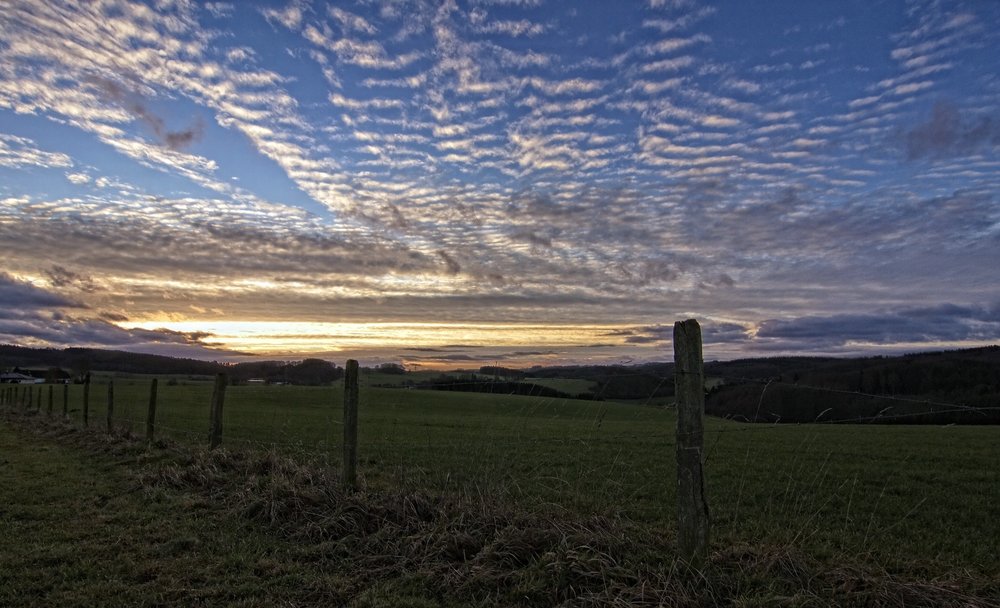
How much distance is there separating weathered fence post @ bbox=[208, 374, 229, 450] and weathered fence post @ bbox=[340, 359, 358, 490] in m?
4.36

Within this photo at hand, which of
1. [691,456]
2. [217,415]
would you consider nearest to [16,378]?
[217,415]

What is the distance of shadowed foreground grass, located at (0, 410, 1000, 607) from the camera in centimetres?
431

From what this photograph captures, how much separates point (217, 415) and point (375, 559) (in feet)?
23.0

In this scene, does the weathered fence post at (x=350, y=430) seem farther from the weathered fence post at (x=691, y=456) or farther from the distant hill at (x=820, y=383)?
the weathered fence post at (x=691, y=456)

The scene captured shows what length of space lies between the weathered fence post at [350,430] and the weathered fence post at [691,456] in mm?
4348

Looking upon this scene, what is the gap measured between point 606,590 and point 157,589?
149 inches

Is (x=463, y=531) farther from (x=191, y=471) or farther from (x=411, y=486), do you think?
(x=191, y=471)

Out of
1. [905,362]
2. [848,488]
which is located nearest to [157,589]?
[848,488]

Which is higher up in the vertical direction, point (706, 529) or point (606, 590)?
point (706, 529)

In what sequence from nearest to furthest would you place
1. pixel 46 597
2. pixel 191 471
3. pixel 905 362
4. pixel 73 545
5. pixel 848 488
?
pixel 46 597 < pixel 73 545 < pixel 191 471 < pixel 848 488 < pixel 905 362

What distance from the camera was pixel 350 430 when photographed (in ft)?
25.0

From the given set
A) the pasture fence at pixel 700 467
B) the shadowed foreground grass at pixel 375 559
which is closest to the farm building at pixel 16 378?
the pasture fence at pixel 700 467

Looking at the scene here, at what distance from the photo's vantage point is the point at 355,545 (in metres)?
6.03

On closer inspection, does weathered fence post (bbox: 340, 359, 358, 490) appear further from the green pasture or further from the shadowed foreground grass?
the green pasture
